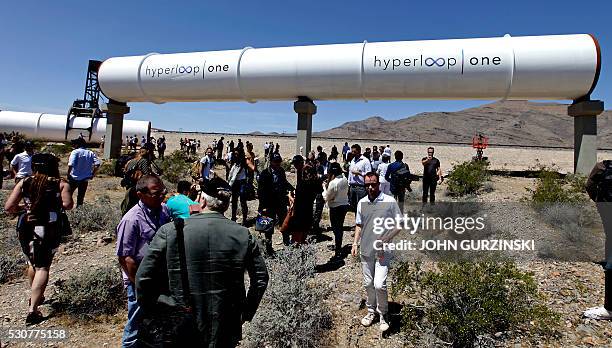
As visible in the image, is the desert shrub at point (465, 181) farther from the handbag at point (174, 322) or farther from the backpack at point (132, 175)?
the handbag at point (174, 322)

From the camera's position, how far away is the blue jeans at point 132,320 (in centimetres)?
Answer: 298

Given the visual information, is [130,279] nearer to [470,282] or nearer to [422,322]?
[422,322]

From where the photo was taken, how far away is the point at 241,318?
241 centimetres

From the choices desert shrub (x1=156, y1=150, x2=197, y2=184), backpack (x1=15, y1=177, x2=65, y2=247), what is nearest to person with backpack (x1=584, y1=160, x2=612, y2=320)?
backpack (x1=15, y1=177, x2=65, y2=247)

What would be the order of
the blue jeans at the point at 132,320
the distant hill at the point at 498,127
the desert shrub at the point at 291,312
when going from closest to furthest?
the blue jeans at the point at 132,320
the desert shrub at the point at 291,312
the distant hill at the point at 498,127

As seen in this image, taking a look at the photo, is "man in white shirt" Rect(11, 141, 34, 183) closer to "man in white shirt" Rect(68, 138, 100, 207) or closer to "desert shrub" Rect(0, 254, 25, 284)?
"man in white shirt" Rect(68, 138, 100, 207)

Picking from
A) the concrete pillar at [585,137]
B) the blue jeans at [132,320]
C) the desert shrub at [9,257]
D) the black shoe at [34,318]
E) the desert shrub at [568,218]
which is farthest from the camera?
the concrete pillar at [585,137]

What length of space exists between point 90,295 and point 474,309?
177 inches

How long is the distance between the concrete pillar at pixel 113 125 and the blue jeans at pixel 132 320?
17427 millimetres

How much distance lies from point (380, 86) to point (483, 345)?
10733mm

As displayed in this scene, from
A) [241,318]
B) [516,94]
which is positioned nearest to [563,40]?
[516,94]

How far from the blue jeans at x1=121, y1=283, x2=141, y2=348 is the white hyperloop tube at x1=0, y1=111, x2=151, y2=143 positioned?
25.5 m

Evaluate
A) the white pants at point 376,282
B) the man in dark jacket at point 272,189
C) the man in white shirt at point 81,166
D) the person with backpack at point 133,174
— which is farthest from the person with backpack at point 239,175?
the white pants at point 376,282

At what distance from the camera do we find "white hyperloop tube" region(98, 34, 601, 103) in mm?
11555
